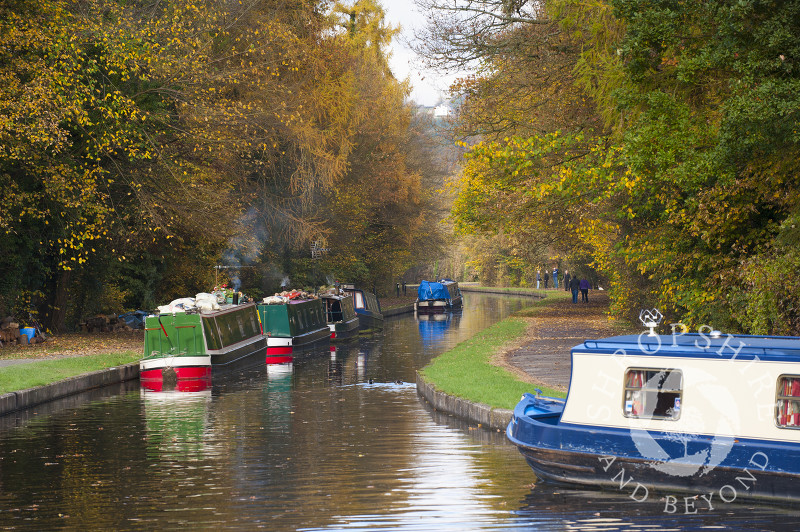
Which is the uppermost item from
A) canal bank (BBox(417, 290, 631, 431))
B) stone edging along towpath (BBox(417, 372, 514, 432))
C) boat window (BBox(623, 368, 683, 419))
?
boat window (BBox(623, 368, 683, 419))

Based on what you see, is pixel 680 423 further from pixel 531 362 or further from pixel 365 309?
pixel 365 309

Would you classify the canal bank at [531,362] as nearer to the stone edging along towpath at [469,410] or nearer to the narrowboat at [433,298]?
the stone edging along towpath at [469,410]

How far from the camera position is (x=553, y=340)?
24766mm

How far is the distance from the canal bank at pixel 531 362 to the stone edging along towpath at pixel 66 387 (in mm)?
6671

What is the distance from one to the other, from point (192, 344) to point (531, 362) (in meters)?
8.13


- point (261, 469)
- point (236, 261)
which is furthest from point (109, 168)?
point (261, 469)

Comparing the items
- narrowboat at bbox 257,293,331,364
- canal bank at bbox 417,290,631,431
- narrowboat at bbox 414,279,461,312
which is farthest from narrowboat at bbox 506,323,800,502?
narrowboat at bbox 414,279,461,312

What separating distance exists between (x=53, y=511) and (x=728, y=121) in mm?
10281

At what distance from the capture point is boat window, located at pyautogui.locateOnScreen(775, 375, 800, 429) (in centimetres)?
891

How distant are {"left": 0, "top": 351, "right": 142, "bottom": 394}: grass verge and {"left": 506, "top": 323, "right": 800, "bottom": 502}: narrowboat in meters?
10.1

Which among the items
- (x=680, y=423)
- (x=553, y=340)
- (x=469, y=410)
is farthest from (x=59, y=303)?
(x=680, y=423)

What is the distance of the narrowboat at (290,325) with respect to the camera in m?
26.9

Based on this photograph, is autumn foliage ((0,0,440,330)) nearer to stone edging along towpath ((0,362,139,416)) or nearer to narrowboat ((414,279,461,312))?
stone edging along towpath ((0,362,139,416))

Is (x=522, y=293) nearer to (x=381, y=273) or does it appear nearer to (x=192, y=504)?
(x=381, y=273)
